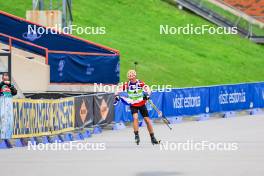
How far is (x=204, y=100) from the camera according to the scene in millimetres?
33500

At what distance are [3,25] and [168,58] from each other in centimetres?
1303

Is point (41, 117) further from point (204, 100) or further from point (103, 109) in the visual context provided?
point (204, 100)

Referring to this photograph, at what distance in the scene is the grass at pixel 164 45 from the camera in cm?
4491

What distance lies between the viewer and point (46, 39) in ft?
119

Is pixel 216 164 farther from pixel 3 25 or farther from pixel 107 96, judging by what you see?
pixel 3 25

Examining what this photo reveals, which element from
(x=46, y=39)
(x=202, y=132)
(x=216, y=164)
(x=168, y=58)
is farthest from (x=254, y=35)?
(x=216, y=164)

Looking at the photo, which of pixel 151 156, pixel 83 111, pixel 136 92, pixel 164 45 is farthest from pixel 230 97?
pixel 151 156

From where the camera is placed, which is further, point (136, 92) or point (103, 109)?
point (103, 109)
